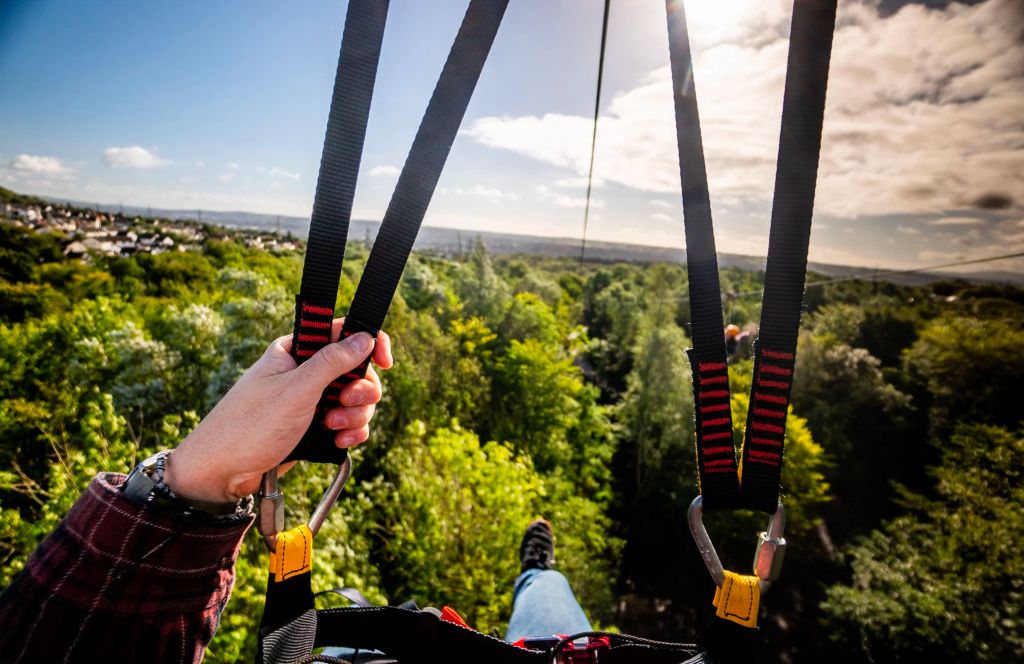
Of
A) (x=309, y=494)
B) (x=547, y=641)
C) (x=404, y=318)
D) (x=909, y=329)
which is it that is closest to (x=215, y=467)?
(x=547, y=641)

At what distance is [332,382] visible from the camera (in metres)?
1.17

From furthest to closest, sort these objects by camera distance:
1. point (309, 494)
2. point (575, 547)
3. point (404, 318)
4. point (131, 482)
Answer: point (404, 318), point (575, 547), point (309, 494), point (131, 482)

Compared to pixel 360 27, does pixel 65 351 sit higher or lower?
lower

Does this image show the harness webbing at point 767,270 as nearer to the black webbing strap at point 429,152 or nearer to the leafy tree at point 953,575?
the black webbing strap at point 429,152

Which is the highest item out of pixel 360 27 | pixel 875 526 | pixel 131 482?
pixel 360 27

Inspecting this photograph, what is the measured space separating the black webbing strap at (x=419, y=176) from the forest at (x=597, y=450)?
7.31 metres

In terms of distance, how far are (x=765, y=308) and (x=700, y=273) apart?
15cm

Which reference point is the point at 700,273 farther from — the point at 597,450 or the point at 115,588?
the point at 597,450

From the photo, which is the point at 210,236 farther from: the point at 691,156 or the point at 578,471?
the point at 691,156

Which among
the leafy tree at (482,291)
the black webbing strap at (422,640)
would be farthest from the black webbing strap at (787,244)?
the leafy tree at (482,291)

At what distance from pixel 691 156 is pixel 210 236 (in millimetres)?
78873

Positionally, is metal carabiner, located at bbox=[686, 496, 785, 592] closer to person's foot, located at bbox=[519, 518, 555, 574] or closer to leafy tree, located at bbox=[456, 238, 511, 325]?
person's foot, located at bbox=[519, 518, 555, 574]

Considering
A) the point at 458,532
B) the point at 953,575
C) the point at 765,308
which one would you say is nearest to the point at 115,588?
the point at 765,308

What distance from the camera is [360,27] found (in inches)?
43.0
